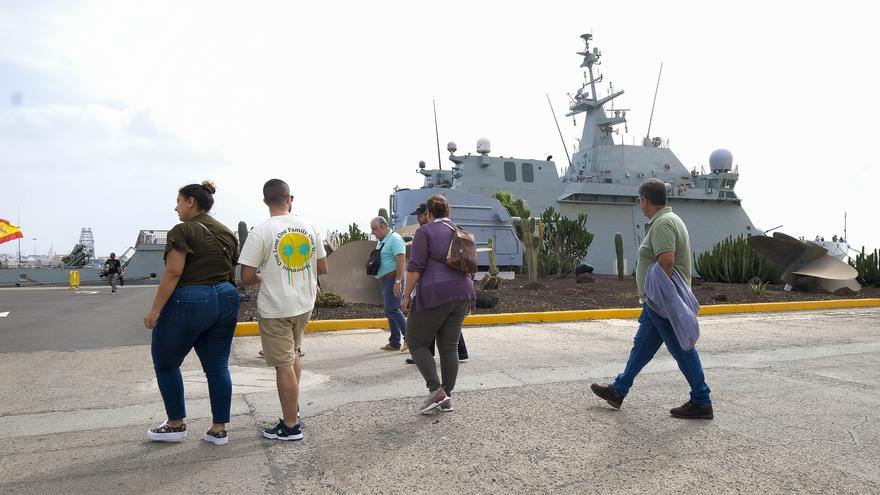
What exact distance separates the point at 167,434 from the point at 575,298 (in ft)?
32.0

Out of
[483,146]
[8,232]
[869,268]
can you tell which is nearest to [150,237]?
[8,232]

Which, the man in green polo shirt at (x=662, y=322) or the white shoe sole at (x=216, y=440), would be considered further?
the man in green polo shirt at (x=662, y=322)

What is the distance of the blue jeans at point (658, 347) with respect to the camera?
12.8 feet

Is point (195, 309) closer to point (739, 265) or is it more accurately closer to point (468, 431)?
point (468, 431)

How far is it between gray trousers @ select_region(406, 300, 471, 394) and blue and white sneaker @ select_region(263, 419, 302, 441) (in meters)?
0.95

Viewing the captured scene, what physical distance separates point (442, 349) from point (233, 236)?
5.19ft

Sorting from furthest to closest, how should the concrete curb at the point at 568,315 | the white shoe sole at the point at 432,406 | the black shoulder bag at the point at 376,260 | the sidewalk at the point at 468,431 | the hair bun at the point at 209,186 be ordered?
the concrete curb at the point at 568,315 < the black shoulder bag at the point at 376,260 < the white shoe sole at the point at 432,406 < the hair bun at the point at 209,186 < the sidewalk at the point at 468,431

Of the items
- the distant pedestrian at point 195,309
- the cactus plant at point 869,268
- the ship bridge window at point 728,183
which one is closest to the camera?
the distant pedestrian at point 195,309

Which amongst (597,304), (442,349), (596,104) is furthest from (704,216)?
(442,349)

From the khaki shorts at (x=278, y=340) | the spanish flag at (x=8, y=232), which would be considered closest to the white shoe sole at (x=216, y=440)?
the khaki shorts at (x=278, y=340)

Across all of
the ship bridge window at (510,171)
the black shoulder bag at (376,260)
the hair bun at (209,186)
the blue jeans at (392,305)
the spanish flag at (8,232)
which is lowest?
the blue jeans at (392,305)

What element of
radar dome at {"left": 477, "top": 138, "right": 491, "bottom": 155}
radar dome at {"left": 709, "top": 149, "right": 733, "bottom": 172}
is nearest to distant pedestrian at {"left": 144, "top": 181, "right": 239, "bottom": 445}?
radar dome at {"left": 477, "top": 138, "right": 491, "bottom": 155}

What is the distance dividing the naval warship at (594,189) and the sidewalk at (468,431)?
16.0 metres

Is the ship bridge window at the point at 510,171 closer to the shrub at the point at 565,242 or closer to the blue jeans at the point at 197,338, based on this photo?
the shrub at the point at 565,242
